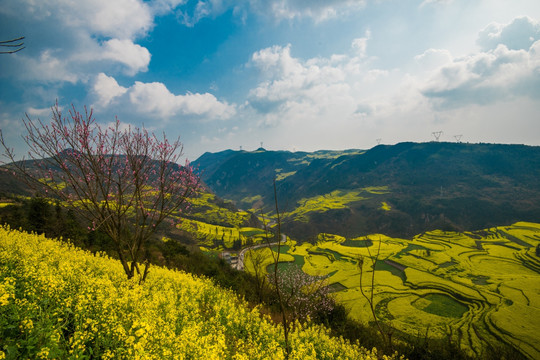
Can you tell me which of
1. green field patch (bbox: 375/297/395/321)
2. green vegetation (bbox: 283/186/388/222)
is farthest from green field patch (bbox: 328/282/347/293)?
green vegetation (bbox: 283/186/388/222)

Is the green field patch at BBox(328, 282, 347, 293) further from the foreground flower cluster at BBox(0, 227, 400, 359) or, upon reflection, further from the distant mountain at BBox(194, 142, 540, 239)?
the foreground flower cluster at BBox(0, 227, 400, 359)

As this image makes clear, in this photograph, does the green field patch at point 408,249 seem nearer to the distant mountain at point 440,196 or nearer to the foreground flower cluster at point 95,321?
the distant mountain at point 440,196

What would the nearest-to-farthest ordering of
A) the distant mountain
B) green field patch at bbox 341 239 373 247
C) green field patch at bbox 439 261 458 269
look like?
green field patch at bbox 439 261 458 269 < green field patch at bbox 341 239 373 247 < the distant mountain

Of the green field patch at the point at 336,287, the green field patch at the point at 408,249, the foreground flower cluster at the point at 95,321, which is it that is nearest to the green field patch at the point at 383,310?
the green field patch at the point at 336,287

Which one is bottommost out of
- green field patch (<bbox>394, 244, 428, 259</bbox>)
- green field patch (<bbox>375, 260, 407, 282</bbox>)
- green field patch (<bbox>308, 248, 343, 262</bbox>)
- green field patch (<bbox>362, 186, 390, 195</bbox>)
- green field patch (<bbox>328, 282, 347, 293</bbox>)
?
green field patch (<bbox>308, 248, 343, 262</bbox>)

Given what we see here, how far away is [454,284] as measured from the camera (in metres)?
45.1

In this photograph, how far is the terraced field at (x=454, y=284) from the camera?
31.8 meters

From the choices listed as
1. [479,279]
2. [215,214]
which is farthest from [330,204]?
[479,279]

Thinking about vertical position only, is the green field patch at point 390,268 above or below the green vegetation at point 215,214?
below

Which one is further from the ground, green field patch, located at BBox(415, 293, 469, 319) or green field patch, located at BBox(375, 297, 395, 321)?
green field patch, located at BBox(375, 297, 395, 321)

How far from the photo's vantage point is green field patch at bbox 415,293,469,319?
1426 inches

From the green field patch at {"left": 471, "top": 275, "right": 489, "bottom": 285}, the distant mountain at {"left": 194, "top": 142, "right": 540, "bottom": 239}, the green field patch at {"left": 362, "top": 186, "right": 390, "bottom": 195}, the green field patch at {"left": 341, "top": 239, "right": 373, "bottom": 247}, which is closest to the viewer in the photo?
the green field patch at {"left": 471, "top": 275, "right": 489, "bottom": 285}

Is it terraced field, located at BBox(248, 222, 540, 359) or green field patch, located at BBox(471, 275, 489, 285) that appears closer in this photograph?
terraced field, located at BBox(248, 222, 540, 359)

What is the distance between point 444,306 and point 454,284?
31.3ft
